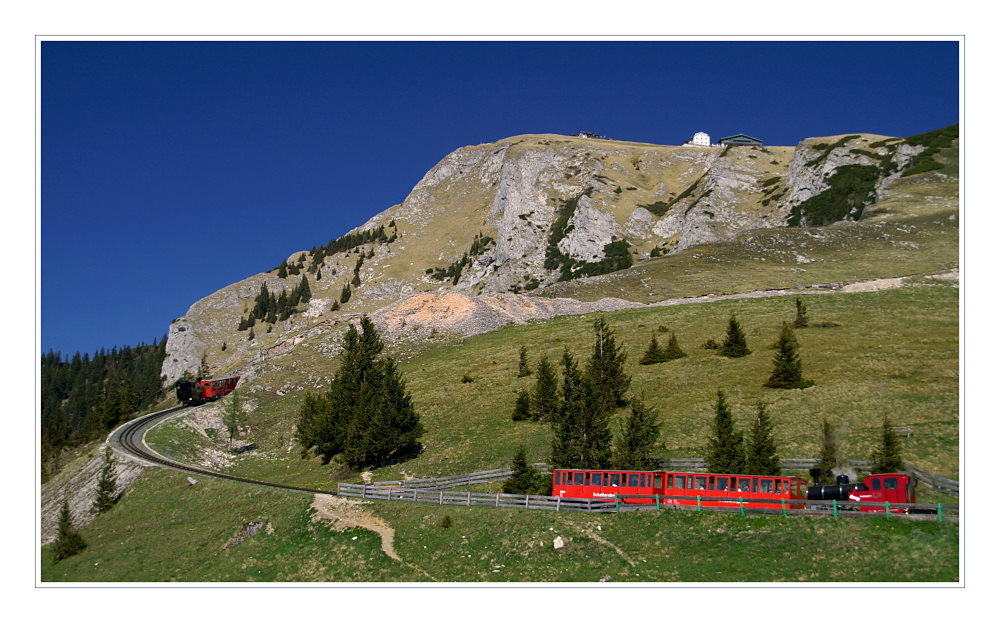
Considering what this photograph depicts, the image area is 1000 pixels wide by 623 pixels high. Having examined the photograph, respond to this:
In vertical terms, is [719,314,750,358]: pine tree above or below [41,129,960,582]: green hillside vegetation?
above

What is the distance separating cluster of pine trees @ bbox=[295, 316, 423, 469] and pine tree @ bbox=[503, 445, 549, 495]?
15.6 meters

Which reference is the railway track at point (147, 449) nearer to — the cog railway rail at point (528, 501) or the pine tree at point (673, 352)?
the cog railway rail at point (528, 501)

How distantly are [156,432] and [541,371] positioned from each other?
41.7 m

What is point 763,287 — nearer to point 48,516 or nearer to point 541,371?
point 541,371

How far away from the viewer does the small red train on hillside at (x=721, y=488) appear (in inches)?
1234

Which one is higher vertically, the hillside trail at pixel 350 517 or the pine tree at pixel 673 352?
the pine tree at pixel 673 352

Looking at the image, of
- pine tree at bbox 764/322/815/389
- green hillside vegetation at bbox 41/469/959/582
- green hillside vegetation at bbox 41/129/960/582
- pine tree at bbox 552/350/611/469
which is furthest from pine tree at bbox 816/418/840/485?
pine tree at bbox 552/350/611/469

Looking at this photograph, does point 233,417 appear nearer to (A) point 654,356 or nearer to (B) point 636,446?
Answer: (A) point 654,356

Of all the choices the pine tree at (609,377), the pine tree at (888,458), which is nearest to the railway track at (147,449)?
the pine tree at (609,377)

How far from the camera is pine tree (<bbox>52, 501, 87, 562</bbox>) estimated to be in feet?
134

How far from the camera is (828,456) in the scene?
3812 cm

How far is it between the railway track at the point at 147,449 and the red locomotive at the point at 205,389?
2.18 meters

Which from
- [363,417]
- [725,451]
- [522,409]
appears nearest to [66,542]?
[363,417]

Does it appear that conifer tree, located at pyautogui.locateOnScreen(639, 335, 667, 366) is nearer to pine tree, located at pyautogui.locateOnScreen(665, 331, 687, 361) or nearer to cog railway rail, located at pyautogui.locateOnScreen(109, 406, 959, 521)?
pine tree, located at pyautogui.locateOnScreen(665, 331, 687, 361)
